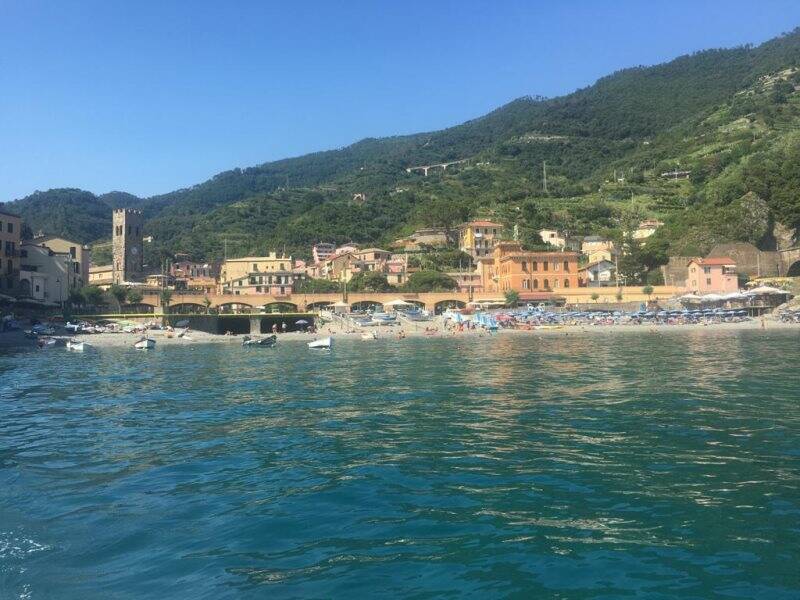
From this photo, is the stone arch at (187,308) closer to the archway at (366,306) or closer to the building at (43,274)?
the building at (43,274)

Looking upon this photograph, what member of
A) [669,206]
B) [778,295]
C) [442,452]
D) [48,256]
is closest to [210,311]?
[48,256]

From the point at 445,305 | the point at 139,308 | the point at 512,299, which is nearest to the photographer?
the point at 512,299

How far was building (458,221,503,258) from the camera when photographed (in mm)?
97188

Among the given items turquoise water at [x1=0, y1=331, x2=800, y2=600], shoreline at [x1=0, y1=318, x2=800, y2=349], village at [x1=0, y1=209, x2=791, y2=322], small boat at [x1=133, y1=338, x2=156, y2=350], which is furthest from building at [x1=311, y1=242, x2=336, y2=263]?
turquoise water at [x1=0, y1=331, x2=800, y2=600]

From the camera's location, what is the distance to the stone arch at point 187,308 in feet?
255

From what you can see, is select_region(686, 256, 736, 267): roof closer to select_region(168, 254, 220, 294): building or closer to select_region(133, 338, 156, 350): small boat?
select_region(133, 338, 156, 350): small boat

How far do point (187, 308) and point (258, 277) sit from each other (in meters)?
14.6

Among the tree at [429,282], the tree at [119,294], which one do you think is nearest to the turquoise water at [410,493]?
the tree at [429,282]

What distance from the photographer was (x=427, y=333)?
58.1m

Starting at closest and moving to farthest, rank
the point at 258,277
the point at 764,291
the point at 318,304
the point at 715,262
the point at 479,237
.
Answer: the point at 764,291 < the point at 715,262 < the point at 318,304 < the point at 258,277 < the point at 479,237

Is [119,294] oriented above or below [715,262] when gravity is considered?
below

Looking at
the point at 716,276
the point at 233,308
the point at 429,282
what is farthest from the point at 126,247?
the point at 716,276

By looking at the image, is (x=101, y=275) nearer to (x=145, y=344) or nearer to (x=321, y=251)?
(x=321, y=251)

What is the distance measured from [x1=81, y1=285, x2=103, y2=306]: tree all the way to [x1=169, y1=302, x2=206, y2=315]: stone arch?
834 cm
